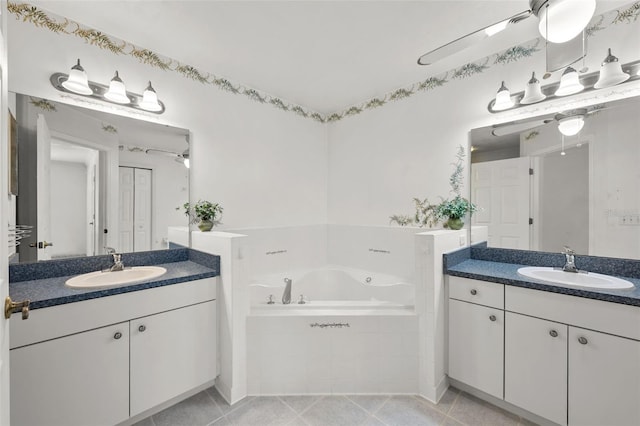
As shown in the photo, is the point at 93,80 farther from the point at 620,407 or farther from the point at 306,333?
the point at 620,407

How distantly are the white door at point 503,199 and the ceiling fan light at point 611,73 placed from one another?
0.61 metres

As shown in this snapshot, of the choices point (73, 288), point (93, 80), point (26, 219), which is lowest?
point (73, 288)

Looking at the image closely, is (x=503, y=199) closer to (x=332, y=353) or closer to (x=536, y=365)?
(x=536, y=365)

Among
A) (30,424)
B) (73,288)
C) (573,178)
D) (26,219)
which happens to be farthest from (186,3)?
(573,178)

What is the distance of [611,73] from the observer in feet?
5.59

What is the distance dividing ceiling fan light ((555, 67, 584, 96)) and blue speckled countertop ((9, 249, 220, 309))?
2.66 metres

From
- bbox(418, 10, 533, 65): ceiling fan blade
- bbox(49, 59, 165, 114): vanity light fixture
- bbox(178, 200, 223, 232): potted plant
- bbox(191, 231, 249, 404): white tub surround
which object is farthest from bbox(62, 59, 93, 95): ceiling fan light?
bbox(418, 10, 533, 65): ceiling fan blade

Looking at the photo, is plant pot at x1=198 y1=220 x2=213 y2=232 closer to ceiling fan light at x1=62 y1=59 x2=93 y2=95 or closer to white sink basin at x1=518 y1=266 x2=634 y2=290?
ceiling fan light at x1=62 y1=59 x2=93 y2=95

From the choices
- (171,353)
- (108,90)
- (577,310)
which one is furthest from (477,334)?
(108,90)

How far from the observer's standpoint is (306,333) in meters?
1.92

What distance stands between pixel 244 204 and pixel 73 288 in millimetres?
1511

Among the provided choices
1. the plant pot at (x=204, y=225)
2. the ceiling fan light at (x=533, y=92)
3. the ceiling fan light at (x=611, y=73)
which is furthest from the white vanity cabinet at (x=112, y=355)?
the ceiling fan light at (x=611, y=73)

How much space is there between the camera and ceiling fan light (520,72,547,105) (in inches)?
77.7

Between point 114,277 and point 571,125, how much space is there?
10.6ft
